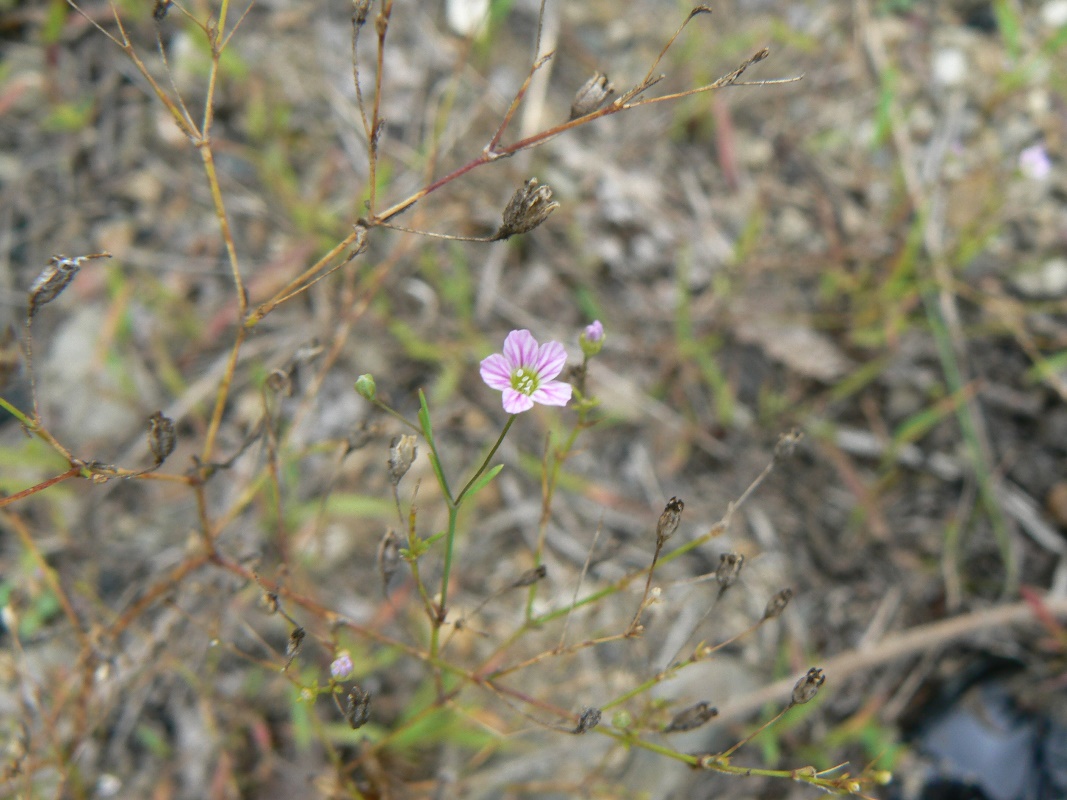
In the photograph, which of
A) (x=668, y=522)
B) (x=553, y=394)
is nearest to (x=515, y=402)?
(x=553, y=394)

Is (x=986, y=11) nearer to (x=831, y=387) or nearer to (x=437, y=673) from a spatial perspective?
(x=831, y=387)

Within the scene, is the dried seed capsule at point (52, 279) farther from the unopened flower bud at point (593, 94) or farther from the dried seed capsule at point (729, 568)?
the dried seed capsule at point (729, 568)

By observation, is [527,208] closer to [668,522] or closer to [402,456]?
[402,456]

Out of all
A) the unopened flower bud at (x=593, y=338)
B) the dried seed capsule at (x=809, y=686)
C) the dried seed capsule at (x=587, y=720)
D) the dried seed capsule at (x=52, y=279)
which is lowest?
the dried seed capsule at (x=809, y=686)

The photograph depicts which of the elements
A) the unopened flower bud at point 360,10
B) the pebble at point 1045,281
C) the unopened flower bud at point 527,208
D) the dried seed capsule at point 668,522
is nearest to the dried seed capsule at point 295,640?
the dried seed capsule at point 668,522

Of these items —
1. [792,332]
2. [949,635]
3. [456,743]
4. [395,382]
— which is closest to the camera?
[456,743]

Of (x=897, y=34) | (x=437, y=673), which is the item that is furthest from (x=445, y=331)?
(x=897, y=34)
